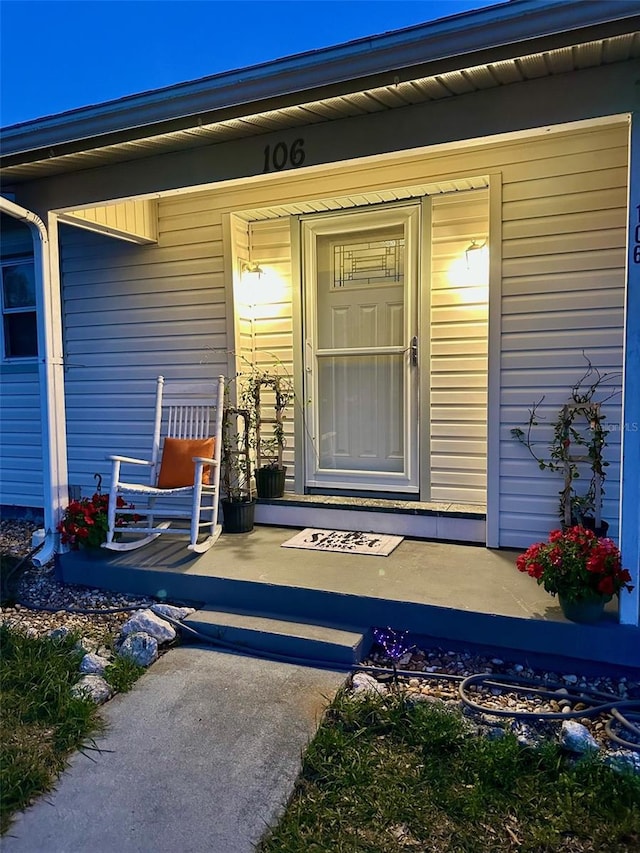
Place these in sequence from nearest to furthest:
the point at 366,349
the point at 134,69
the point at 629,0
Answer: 1. the point at 629,0
2. the point at 366,349
3. the point at 134,69

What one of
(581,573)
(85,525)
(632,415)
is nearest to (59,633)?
(85,525)

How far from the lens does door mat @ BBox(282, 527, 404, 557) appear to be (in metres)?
3.37

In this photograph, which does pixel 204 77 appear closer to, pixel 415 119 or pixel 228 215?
pixel 415 119

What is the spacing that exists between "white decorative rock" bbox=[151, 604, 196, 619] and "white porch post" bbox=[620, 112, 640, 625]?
1.98 metres

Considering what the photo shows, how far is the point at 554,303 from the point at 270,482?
215 centimetres

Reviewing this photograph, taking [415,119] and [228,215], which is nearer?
[415,119]

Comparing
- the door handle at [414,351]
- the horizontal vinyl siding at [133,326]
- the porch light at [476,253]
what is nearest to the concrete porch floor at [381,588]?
the door handle at [414,351]

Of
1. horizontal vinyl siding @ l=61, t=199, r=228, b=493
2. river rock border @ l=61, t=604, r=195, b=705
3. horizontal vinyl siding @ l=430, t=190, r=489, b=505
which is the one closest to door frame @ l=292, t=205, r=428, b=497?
horizontal vinyl siding @ l=430, t=190, r=489, b=505

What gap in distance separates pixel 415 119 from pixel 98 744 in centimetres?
285

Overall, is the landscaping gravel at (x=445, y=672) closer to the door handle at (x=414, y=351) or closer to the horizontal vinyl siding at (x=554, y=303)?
the horizontal vinyl siding at (x=554, y=303)

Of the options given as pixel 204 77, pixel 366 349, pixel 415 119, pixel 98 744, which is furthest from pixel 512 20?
pixel 98 744

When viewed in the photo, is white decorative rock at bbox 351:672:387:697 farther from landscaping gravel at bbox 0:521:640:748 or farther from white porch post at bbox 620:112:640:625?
white porch post at bbox 620:112:640:625

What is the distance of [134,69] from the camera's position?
8.46 metres

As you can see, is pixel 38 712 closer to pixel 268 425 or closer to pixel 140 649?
pixel 140 649
